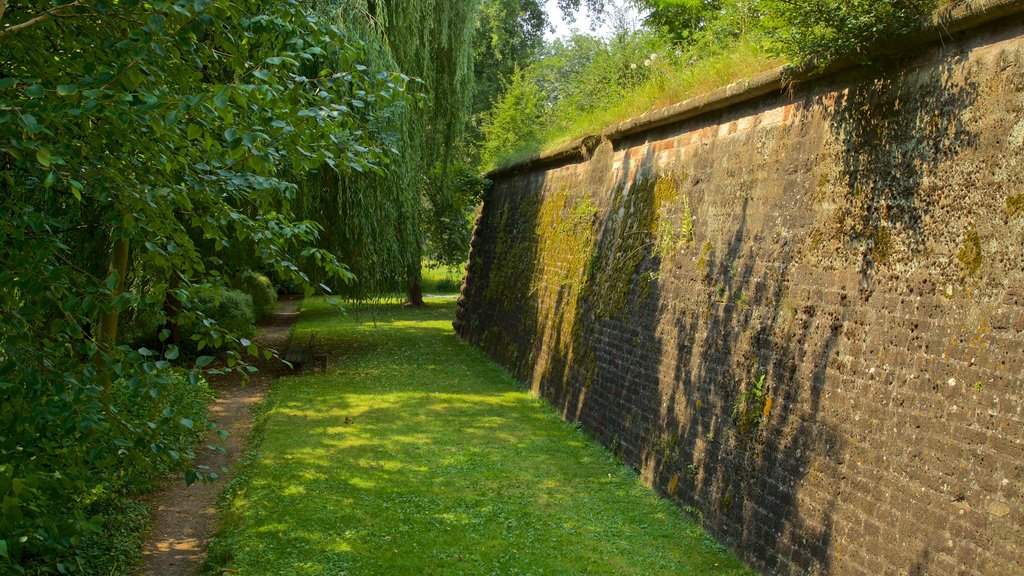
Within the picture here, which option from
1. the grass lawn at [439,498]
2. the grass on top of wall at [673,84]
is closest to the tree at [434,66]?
the grass on top of wall at [673,84]

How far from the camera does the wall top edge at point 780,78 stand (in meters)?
4.20

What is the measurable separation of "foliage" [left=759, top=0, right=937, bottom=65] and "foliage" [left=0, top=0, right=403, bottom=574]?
2.57 metres

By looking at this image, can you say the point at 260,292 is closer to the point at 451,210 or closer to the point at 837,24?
the point at 451,210

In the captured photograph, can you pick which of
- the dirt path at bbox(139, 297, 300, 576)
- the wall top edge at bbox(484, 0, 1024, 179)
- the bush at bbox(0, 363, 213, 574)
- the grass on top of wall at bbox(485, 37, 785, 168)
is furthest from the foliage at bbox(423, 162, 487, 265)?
the bush at bbox(0, 363, 213, 574)

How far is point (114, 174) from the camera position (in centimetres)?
310

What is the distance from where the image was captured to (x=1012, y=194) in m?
3.91

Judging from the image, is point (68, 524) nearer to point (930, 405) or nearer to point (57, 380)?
point (57, 380)

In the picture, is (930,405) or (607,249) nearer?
(930,405)

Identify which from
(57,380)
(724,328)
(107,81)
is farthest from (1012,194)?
(57,380)

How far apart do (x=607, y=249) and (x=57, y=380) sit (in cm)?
724

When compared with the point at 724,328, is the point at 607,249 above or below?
above

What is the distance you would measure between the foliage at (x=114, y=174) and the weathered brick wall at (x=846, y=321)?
291 centimetres

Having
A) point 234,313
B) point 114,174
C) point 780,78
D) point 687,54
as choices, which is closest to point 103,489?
point 114,174

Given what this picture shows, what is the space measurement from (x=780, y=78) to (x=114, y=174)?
456 centimetres
